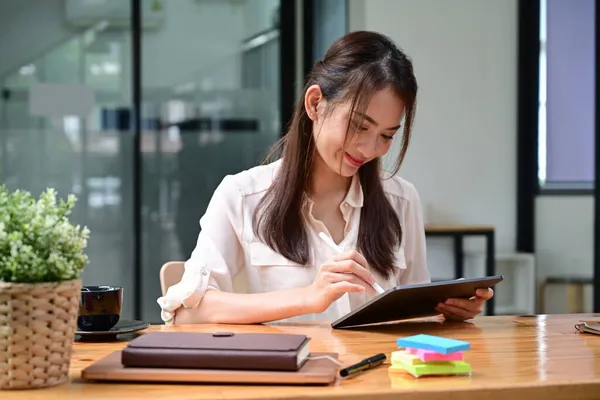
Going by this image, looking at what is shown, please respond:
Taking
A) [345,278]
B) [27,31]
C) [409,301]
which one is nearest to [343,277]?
[345,278]

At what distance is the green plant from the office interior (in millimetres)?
3708

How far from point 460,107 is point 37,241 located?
4069 mm

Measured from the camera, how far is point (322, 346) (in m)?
1.49

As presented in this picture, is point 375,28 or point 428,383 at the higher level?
point 375,28

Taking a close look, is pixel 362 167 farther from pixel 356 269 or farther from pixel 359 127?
pixel 356 269

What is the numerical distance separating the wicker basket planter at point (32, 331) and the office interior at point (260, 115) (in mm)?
3722

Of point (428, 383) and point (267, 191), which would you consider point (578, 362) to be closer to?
point (428, 383)

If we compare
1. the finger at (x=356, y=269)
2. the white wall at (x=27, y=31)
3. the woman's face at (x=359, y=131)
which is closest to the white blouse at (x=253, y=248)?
the woman's face at (x=359, y=131)

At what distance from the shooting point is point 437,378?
48.4 inches

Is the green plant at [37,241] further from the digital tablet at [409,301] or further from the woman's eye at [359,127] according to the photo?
the woman's eye at [359,127]

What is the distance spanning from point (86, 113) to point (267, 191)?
11.0ft

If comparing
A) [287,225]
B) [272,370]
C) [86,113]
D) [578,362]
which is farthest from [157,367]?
[86,113]

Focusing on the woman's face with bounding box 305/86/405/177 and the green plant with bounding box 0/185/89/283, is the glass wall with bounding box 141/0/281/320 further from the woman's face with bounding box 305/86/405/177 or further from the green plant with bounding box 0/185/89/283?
the green plant with bounding box 0/185/89/283

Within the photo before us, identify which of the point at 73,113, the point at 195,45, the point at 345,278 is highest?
the point at 195,45
